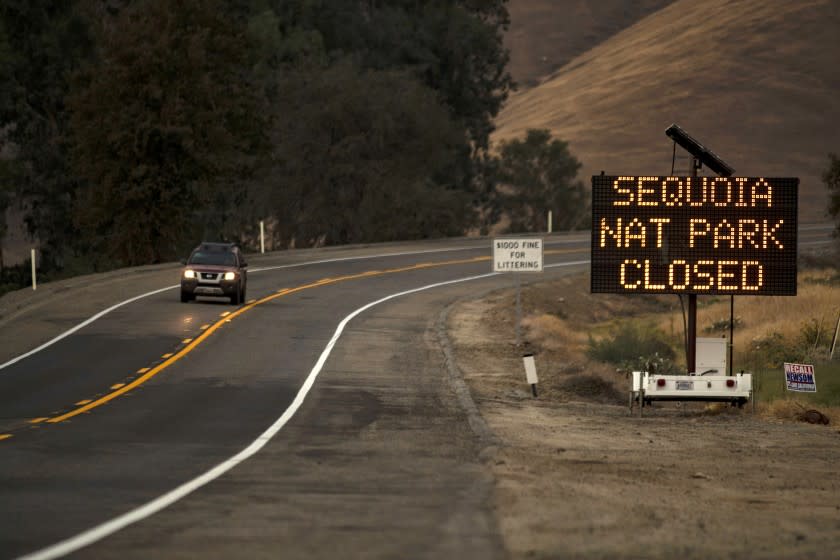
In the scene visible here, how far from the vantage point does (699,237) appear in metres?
24.3

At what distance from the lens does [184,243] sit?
73.6m

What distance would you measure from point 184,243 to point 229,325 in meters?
36.4

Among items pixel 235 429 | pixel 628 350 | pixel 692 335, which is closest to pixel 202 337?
pixel 628 350

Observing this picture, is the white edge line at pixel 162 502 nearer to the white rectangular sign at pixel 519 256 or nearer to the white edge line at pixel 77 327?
the white edge line at pixel 77 327

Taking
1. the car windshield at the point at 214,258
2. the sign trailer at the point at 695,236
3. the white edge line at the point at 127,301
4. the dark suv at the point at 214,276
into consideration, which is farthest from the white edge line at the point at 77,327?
the sign trailer at the point at 695,236

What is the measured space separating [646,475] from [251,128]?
4965cm

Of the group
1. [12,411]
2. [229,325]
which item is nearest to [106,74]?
[229,325]

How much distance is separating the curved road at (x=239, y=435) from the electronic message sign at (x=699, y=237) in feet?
12.8

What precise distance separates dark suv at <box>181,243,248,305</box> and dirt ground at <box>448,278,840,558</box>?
13.0 m

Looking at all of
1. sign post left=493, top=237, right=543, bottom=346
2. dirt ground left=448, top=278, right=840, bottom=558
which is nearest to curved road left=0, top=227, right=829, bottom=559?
dirt ground left=448, top=278, right=840, bottom=558

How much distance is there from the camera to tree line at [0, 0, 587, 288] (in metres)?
59.0

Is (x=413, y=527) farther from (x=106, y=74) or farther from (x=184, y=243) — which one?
(x=184, y=243)

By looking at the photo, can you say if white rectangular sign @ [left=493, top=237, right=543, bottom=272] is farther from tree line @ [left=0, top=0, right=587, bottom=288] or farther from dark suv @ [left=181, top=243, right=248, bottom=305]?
tree line @ [left=0, top=0, right=587, bottom=288]

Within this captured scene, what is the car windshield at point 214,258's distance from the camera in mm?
42969
